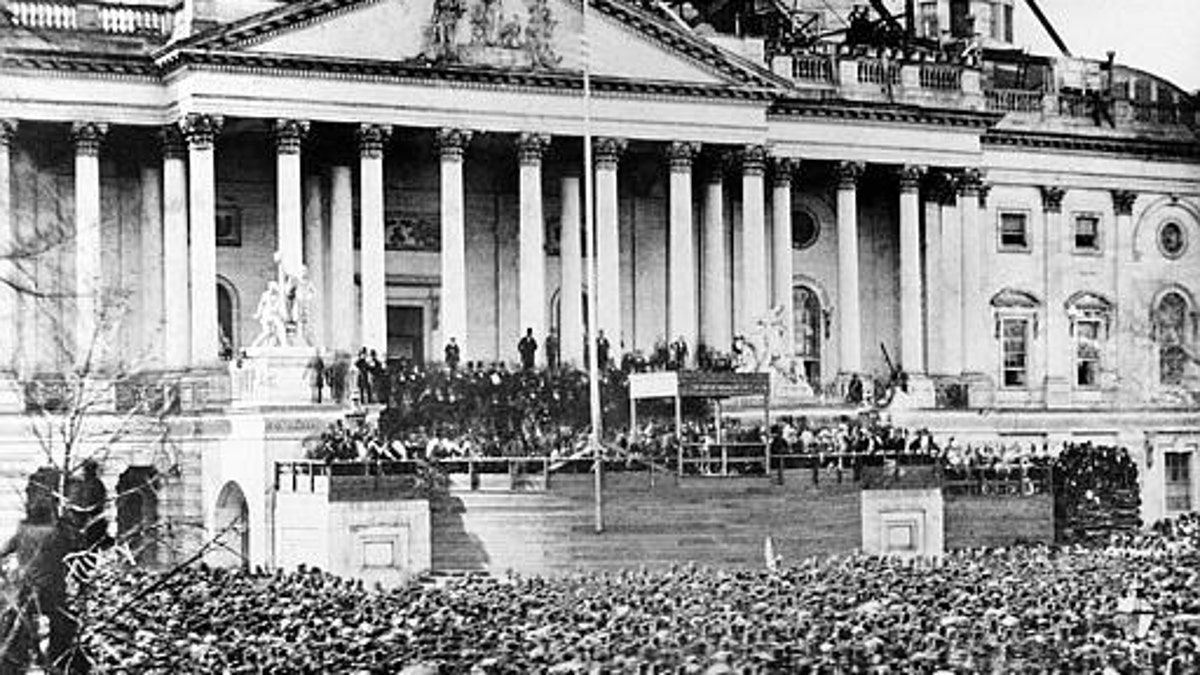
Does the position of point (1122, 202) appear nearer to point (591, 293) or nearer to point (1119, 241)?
point (1119, 241)

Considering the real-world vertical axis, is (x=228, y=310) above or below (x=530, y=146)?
below

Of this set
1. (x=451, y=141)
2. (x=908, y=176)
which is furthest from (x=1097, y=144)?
(x=451, y=141)

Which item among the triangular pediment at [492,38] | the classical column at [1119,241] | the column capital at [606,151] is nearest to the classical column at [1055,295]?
the classical column at [1119,241]

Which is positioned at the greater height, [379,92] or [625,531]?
[379,92]

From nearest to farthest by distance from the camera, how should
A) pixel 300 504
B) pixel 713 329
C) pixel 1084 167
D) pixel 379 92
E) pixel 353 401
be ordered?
pixel 300 504 → pixel 353 401 → pixel 379 92 → pixel 713 329 → pixel 1084 167

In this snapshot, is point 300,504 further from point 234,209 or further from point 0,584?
point 0,584

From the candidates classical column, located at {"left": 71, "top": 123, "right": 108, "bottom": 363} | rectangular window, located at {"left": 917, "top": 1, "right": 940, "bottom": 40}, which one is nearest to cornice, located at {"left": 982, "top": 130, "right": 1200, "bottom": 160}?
rectangular window, located at {"left": 917, "top": 1, "right": 940, "bottom": 40}

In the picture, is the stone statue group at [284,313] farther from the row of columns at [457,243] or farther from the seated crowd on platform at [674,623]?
the seated crowd on platform at [674,623]

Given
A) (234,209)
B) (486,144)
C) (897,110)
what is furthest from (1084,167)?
(234,209)
